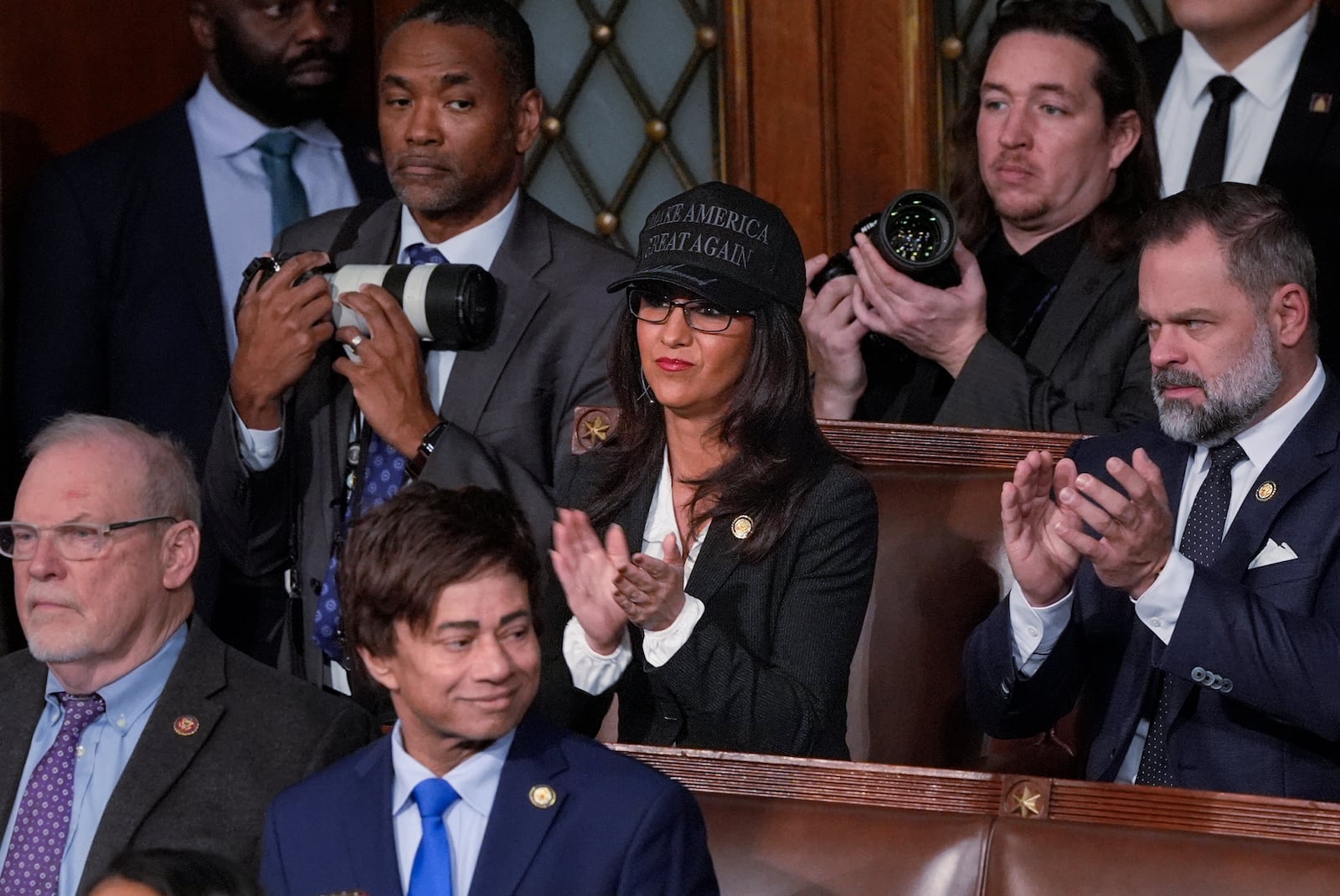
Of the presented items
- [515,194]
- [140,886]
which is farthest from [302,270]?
[140,886]

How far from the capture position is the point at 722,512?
249 cm

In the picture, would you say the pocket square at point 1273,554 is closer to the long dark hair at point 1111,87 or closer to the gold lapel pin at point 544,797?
the long dark hair at point 1111,87

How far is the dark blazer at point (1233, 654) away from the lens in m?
2.37

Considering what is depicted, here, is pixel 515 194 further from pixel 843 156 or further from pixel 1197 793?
pixel 1197 793

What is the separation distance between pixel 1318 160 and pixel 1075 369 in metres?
0.60

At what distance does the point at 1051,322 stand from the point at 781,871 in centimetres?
116

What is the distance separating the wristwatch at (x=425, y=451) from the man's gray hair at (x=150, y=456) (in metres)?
0.30

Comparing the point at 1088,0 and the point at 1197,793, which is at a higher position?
the point at 1088,0

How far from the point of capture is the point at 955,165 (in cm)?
331

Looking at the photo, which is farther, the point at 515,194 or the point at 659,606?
the point at 515,194

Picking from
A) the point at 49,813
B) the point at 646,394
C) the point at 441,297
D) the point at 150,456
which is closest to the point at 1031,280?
the point at 646,394

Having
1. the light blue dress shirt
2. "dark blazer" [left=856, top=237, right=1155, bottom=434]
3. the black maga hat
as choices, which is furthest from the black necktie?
the light blue dress shirt

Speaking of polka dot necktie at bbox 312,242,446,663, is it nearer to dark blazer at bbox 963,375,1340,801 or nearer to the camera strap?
the camera strap

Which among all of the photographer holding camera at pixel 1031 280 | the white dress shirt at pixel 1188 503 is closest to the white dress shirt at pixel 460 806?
the white dress shirt at pixel 1188 503
